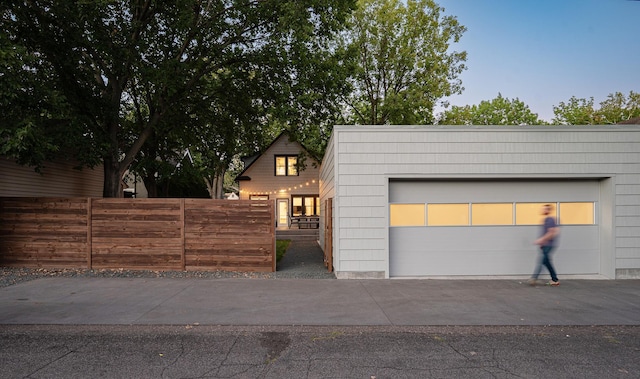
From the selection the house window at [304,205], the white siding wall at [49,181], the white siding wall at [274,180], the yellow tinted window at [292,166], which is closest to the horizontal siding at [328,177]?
the white siding wall at [49,181]

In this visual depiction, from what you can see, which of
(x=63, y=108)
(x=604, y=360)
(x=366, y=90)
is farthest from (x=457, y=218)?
(x=366, y=90)

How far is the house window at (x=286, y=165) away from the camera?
26016 mm

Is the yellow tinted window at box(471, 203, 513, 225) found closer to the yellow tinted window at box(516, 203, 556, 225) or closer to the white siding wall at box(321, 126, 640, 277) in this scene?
the yellow tinted window at box(516, 203, 556, 225)

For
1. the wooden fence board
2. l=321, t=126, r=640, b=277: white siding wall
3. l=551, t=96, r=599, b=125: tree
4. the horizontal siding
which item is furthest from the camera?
l=551, t=96, r=599, b=125: tree

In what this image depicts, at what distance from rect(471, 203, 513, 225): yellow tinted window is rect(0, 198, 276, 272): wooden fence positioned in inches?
210

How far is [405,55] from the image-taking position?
23.6 m

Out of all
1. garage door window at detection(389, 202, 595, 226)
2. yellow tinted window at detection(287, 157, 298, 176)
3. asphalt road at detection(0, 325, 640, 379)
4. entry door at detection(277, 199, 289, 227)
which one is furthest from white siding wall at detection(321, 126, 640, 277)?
yellow tinted window at detection(287, 157, 298, 176)

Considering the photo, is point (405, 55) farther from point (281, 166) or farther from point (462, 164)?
point (462, 164)

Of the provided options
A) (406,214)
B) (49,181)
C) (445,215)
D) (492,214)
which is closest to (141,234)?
(49,181)

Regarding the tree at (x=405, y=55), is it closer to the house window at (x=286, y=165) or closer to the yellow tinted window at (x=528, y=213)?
the house window at (x=286, y=165)

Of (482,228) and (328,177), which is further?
(328,177)

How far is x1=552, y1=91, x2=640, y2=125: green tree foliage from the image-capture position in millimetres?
33406

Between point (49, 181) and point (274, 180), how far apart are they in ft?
45.4

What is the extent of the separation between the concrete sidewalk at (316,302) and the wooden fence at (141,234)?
1058mm
